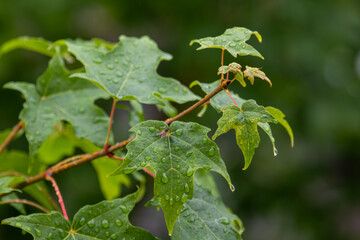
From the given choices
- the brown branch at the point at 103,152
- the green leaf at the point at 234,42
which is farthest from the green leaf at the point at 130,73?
the green leaf at the point at 234,42

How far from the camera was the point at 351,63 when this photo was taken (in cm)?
396

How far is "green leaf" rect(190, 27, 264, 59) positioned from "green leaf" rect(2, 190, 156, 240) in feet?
1.41

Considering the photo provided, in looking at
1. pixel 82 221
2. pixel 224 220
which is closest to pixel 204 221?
pixel 224 220

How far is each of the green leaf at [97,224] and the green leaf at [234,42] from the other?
1.41ft

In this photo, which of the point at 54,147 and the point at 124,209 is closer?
the point at 124,209

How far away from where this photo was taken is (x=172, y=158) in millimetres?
1000

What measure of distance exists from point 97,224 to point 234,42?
22.6 inches

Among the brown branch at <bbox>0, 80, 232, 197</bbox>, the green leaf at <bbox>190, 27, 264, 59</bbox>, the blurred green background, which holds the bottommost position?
the blurred green background

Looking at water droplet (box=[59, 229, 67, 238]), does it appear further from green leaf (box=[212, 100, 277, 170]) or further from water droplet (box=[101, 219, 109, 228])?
green leaf (box=[212, 100, 277, 170])

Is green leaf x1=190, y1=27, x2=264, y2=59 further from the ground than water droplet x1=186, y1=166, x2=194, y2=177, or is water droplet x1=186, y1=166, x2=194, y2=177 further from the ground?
green leaf x1=190, y1=27, x2=264, y2=59

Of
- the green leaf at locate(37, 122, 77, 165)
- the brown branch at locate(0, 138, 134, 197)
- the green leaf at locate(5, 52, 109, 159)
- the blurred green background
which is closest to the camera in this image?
the brown branch at locate(0, 138, 134, 197)

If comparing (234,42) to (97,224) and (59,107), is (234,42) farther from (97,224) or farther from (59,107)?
(59,107)

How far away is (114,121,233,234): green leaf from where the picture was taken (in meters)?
0.96

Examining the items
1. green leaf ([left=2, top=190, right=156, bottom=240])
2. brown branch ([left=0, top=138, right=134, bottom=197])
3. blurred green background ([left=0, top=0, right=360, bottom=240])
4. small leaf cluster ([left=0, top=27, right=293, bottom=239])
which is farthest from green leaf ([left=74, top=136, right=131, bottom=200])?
blurred green background ([left=0, top=0, right=360, bottom=240])
